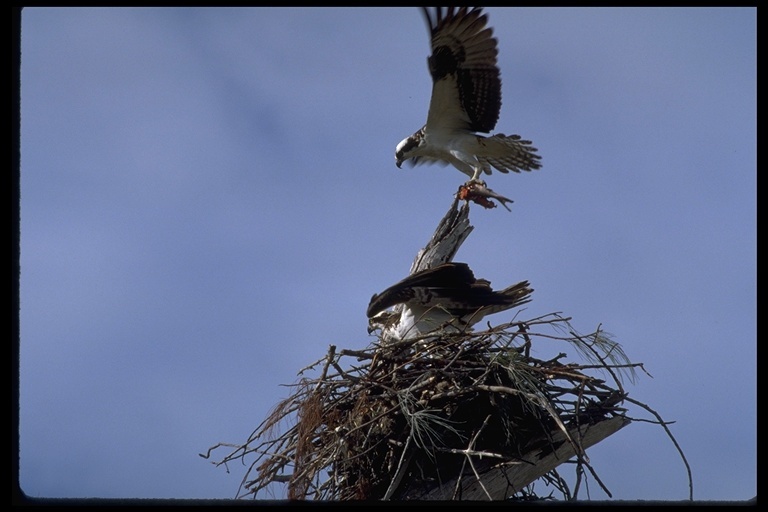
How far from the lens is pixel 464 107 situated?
261 inches

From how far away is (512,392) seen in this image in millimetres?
3928

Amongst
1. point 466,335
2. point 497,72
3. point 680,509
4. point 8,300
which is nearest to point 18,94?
point 8,300

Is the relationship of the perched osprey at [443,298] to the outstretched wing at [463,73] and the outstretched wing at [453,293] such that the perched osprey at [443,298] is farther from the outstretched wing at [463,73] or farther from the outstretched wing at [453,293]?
the outstretched wing at [463,73]

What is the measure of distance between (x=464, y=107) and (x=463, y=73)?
0.35 meters

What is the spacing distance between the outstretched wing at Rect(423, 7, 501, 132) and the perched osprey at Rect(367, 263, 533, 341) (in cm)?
193

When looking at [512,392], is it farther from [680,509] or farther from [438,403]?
[680,509]

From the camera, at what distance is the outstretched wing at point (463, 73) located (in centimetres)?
607

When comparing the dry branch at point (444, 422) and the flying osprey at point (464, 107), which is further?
the flying osprey at point (464, 107)

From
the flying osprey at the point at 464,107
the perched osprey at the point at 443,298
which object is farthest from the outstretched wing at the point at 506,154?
the perched osprey at the point at 443,298

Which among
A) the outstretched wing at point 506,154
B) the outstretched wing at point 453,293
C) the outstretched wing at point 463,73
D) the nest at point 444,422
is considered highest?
the outstretched wing at point 463,73

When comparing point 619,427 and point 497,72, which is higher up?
point 497,72

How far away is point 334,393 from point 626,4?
237cm

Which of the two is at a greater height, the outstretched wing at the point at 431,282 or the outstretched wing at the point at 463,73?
the outstretched wing at the point at 463,73

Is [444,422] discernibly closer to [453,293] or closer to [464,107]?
[453,293]
